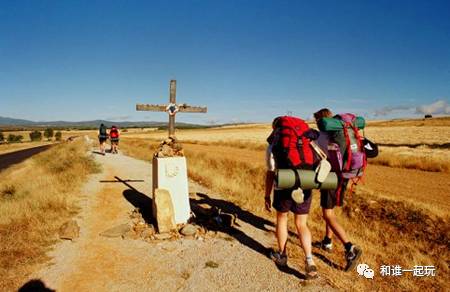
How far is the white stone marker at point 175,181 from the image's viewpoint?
6.62 metres

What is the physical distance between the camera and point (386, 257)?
5.73 m

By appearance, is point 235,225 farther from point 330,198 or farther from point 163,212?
point 330,198

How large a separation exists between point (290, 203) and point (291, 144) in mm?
829

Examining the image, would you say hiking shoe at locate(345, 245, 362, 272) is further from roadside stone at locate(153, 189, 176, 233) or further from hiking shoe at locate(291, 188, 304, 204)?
roadside stone at locate(153, 189, 176, 233)

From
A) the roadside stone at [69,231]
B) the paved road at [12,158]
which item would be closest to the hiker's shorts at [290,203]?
the roadside stone at [69,231]

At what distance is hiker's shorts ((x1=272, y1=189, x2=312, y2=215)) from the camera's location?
4.44 metres

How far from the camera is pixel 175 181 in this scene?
6.70 metres

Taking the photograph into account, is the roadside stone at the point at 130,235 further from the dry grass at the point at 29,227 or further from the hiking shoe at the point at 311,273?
the hiking shoe at the point at 311,273

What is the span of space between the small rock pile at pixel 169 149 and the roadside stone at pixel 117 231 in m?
1.50

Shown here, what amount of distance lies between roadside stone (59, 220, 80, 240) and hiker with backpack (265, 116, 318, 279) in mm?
3656

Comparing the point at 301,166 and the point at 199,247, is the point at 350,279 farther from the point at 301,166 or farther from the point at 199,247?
the point at 199,247

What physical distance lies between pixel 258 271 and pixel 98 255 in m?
2.53

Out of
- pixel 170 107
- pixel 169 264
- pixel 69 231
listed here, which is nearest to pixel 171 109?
pixel 170 107

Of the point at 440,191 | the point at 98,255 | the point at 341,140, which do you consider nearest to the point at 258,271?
the point at 341,140
